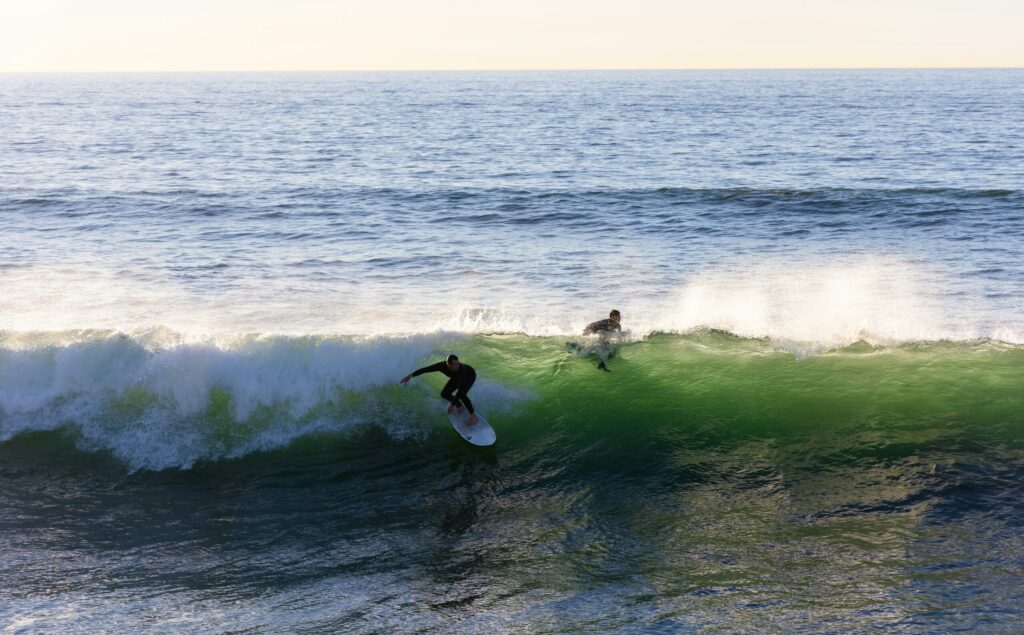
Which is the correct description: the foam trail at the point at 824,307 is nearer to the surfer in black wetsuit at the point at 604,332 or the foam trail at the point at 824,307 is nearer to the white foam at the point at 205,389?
the surfer in black wetsuit at the point at 604,332

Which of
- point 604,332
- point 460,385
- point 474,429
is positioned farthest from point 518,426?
point 604,332

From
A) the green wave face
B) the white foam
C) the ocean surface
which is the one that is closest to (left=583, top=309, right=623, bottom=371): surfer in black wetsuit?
the green wave face

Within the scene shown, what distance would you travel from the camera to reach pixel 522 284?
820 inches

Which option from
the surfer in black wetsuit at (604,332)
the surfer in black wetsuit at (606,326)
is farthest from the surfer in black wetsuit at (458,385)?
the surfer in black wetsuit at (606,326)

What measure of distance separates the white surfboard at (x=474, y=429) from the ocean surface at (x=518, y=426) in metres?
0.23

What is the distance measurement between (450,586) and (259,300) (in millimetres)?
12148

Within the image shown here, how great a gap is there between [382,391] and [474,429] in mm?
1851

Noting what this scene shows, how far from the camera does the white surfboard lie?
12.3 meters

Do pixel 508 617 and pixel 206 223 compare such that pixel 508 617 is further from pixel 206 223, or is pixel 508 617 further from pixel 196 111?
pixel 196 111

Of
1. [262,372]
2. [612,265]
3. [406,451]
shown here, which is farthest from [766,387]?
[612,265]

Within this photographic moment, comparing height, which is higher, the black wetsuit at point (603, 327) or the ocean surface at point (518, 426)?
the black wetsuit at point (603, 327)

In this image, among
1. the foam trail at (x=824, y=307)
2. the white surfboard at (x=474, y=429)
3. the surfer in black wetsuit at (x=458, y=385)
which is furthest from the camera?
the foam trail at (x=824, y=307)

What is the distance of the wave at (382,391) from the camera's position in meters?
12.8

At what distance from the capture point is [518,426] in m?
13.1
